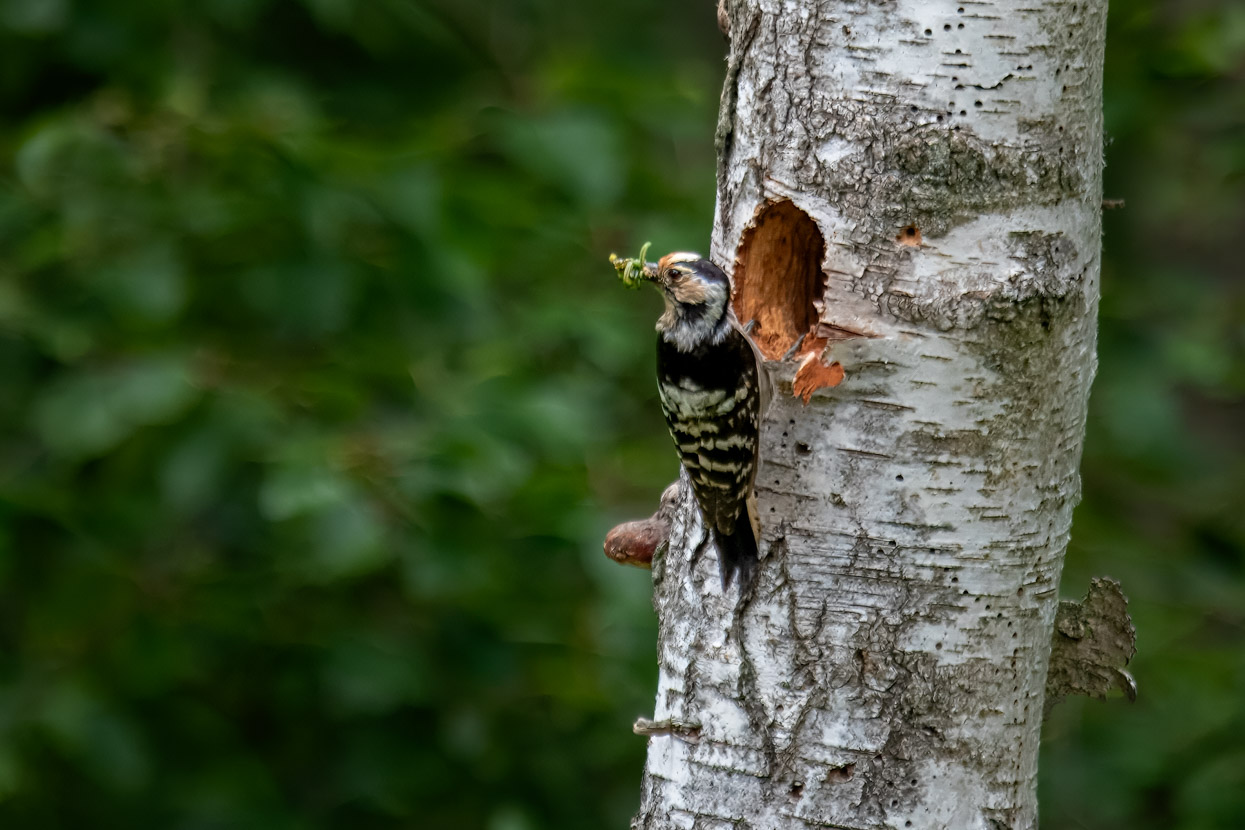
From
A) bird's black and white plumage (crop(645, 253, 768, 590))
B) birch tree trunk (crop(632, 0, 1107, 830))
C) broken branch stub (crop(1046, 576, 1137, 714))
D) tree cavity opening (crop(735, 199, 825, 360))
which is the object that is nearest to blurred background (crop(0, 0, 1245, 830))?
bird's black and white plumage (crop(645, 253, 768, 590))

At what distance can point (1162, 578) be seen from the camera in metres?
4.30

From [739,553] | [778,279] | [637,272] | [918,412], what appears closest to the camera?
[918,412]

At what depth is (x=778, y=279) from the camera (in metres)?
2.44

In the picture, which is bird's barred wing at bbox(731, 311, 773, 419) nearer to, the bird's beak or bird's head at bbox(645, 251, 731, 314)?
bird's head at bbox(645, 251, 731, 314)

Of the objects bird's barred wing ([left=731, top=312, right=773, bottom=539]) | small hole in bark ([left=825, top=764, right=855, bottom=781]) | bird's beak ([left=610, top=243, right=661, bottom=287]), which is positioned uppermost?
bird's beak ([left=610, top=243, right=661, bottom=287])

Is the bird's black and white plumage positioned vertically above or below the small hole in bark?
above

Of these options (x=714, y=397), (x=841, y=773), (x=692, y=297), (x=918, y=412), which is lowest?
(x=841, y=773)

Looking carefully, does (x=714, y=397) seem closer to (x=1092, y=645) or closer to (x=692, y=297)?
(x=692, y=297)

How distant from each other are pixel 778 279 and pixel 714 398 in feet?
0.91

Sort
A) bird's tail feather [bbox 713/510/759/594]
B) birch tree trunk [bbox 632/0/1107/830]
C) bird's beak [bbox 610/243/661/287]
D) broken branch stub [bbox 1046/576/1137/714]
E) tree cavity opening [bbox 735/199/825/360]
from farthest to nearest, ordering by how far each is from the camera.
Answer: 1. bird's beak [bbox 610/243/661/287]
2. broken branch stub [bbox 1046/576/1137/714]
3. tree cavity opening [bbox 735/199/825/360]
4. bird's tail feather [bbox 713/510/759/594]
5. birch tree trunk [bbox 632/0/1107/830]

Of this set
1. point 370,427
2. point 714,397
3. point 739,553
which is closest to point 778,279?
point 714,397

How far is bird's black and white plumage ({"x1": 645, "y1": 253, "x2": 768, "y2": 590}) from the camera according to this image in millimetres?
2287

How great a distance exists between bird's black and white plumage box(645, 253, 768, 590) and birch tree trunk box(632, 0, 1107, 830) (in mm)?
63

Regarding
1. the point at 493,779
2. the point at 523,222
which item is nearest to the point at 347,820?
the point at 493,779
